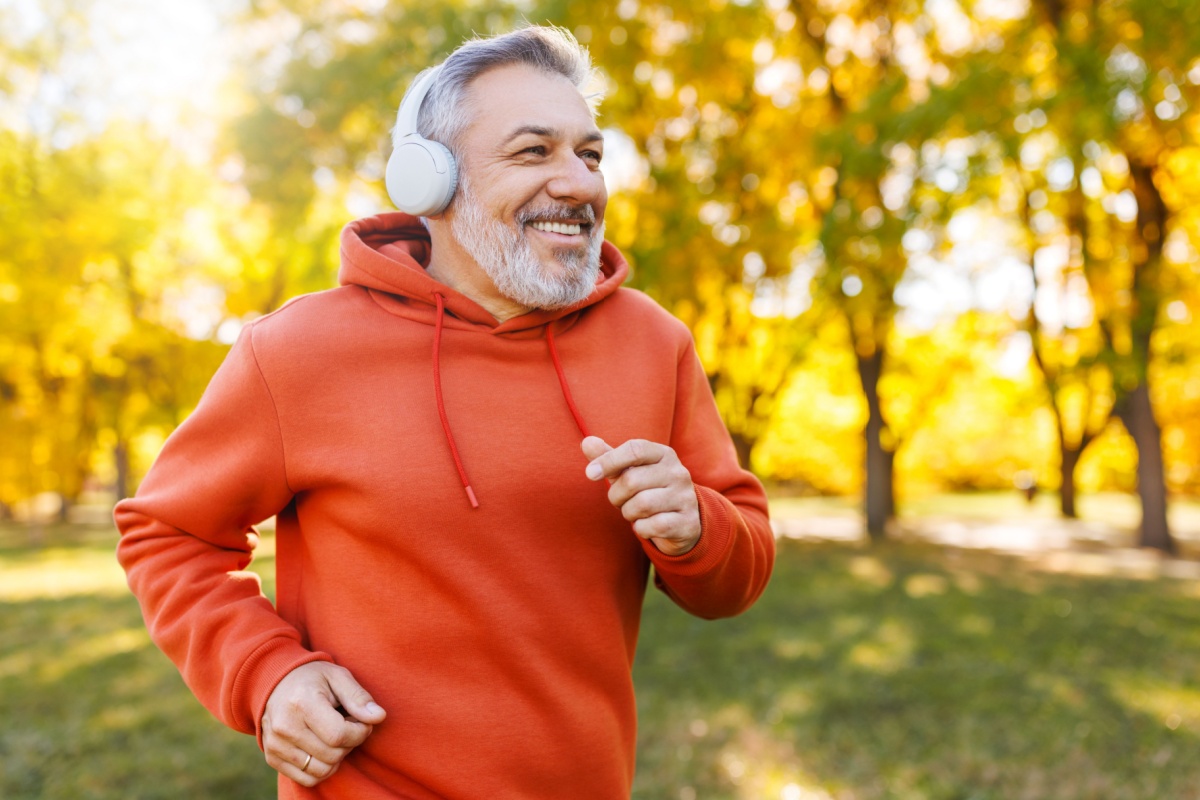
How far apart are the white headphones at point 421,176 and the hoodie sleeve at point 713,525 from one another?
62 centimetres

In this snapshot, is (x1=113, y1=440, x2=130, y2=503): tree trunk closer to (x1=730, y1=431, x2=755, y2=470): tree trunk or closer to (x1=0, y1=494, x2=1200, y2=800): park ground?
(x1=0, y1=494, x2=1200, y2=800): park ground

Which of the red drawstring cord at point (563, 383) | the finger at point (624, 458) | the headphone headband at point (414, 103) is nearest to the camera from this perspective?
the finger at point (624, 458)

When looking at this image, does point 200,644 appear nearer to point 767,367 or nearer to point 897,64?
point 897,64

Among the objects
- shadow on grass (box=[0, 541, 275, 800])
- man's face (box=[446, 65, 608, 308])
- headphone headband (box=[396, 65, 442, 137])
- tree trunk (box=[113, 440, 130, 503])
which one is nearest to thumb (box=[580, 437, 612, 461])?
man's face (box=[446, 65, 608, 308])

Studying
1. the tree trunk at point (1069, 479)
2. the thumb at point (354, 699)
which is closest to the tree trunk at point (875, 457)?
the tree trunk at point (1069, 479)

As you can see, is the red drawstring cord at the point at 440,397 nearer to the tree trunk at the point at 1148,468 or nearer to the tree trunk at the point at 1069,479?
the tree trunk at the point at 1148,468

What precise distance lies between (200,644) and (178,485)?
0.29m

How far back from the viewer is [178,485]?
5.11 ft

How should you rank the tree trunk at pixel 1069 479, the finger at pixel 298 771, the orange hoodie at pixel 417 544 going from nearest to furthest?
the finger at pixel 298 771 < the orange hoodie at pixel 417 544 < the tree trunk at pixel 1069 479

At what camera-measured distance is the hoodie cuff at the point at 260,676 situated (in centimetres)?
143

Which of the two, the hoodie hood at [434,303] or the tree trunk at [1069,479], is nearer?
the hoodie hood at [434,303]

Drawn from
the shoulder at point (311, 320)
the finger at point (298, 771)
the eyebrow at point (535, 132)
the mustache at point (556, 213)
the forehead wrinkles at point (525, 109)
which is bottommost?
the finger at point (298, 771)

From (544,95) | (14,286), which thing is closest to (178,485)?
(544,95)

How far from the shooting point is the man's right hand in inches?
55.2
